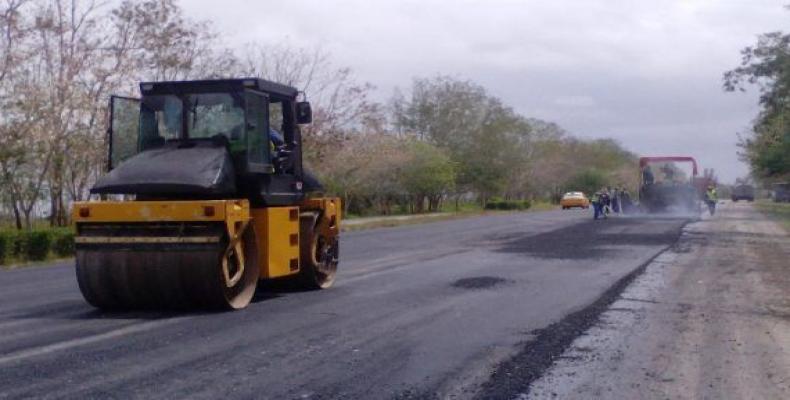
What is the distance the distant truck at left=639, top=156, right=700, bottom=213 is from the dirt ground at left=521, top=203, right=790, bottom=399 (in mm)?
29816

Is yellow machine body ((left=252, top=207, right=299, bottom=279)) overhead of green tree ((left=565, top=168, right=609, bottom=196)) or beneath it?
beneath

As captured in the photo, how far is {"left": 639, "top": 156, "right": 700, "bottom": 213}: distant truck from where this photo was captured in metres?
47.7

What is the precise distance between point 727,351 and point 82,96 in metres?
23.4

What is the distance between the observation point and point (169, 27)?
3222cm

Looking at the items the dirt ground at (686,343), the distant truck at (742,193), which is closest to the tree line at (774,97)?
the dirt ground at (686,343)

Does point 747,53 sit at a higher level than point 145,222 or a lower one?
higher

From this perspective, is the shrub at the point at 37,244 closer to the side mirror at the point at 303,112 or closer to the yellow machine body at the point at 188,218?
the side mirror at the point at 303,112

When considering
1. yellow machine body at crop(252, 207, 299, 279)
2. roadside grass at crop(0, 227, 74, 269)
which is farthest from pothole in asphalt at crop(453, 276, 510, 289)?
roadside grass at crop(0, 227, 74, 269)

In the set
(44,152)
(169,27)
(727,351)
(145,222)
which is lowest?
(727,351)

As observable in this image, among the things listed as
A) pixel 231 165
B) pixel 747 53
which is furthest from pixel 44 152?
pixel 747 53

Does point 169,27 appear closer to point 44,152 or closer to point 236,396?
point 44,152

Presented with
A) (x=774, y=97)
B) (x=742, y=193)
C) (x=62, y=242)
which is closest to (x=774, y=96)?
(x=774, y=97)

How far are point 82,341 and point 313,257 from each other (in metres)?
5.13

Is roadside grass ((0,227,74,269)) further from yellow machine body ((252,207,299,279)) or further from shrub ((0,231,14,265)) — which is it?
yellow machine body ((252,207,299,279))
